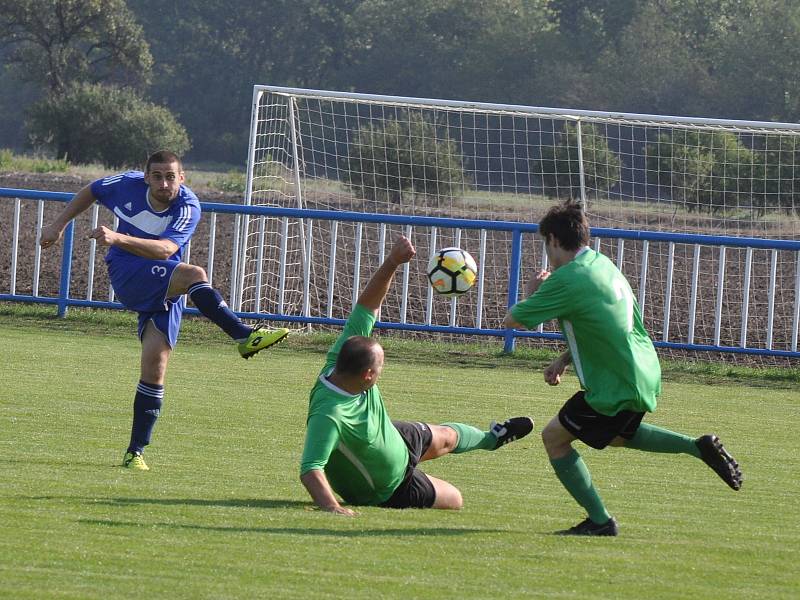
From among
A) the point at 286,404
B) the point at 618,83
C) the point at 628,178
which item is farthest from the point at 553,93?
the point at 286,404

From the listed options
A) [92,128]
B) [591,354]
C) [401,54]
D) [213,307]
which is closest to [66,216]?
[213,307]

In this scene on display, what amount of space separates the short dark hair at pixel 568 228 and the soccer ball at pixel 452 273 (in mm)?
1131

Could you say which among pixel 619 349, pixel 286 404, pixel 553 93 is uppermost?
pixel 553 93

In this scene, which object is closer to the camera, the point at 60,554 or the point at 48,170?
the point at 60,554

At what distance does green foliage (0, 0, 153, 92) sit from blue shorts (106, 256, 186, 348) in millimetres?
49423

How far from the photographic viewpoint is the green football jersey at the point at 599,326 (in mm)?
5910

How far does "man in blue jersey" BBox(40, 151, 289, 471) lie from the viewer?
7.41 meters

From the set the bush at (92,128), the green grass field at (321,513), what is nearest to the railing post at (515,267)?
the green grass field at (321,513)

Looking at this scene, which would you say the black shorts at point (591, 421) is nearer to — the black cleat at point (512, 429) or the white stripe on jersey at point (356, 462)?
the black cleat at point (512, 429)

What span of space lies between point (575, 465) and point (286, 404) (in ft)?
13.9

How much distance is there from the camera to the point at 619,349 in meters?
5.96

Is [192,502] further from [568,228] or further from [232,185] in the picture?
[232,185]

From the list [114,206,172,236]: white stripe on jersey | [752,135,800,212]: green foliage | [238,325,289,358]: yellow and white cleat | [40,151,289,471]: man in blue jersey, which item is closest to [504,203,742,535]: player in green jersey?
[238,325,289,358]: yellow and white cleat

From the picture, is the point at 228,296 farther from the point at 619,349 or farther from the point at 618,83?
the point at 618,83
